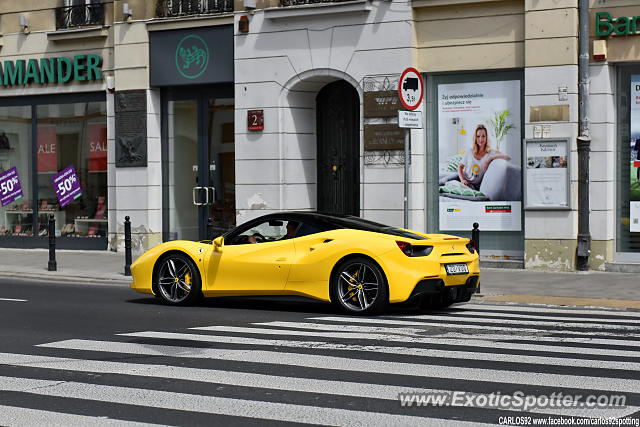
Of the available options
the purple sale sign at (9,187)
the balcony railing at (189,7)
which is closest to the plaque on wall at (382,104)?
the balcony railing at (189,7)

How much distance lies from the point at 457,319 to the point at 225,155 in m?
12.3

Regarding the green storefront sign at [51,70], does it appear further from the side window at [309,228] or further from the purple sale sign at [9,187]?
the side window at [309,228]

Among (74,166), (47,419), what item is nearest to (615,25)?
(74,166)

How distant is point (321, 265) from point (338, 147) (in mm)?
10267

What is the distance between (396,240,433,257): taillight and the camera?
1274 centimetres

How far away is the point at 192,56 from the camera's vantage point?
23812mm

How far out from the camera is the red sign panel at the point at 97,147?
25500mm

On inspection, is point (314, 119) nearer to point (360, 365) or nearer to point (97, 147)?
point (97, 147)

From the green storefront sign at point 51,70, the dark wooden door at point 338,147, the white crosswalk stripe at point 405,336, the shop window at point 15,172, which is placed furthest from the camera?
the shop window at point 15,172

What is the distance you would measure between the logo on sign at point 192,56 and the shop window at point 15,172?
491cm

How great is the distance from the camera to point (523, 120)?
2028 cm

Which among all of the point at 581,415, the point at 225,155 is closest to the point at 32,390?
the point at 581,415

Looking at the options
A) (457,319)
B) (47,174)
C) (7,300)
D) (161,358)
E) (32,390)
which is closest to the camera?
(32,390)

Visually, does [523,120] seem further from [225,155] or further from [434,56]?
[225,155]
